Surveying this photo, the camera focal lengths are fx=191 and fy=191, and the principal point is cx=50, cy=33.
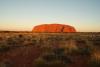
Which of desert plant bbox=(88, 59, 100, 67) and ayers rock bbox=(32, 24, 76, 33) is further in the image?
ayers rock bbox=(32, 24, 76, 33)

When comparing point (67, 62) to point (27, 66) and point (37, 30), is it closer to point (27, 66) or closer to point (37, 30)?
point (27, 66)

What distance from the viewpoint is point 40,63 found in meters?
9.60

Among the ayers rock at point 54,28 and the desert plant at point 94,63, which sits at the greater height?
the desert plant at point 94,63

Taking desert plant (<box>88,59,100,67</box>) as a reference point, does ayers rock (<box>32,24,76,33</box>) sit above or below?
below

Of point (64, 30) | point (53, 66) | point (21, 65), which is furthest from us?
point (64, 30)

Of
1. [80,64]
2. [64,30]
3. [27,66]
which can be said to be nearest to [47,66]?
[27,66]

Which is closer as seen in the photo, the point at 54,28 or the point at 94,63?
the point at 94,63

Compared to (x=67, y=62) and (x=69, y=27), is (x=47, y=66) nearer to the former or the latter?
(x=67, y=62)

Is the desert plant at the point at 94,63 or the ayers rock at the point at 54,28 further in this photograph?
the ayers rock at the point at 54,28

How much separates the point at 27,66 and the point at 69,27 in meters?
122

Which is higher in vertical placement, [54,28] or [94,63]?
[94,63]

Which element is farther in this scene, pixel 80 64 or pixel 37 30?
pixel 37 30

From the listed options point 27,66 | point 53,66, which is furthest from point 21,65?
point 53,66

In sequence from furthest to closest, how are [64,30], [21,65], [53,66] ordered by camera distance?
[64,30], [21,65], [53,66]
